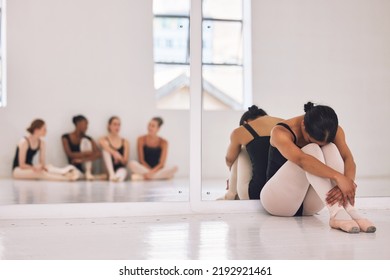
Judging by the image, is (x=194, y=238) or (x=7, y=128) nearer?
(x=194, y=238)

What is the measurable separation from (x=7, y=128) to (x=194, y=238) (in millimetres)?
5208

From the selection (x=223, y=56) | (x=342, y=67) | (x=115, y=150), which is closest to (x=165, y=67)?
(x=223, y=56)

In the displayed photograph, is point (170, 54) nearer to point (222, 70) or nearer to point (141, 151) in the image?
point (222, 70)

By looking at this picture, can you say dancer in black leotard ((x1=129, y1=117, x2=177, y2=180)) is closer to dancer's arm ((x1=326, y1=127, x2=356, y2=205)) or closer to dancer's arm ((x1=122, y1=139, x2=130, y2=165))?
dancer's arm ((x1=122, y1=139, x2=130, y2=165))

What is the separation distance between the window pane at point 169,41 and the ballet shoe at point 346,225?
513cm

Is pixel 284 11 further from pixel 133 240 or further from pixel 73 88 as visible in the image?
pixel 73 88

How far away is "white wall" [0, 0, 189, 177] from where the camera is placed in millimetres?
6887

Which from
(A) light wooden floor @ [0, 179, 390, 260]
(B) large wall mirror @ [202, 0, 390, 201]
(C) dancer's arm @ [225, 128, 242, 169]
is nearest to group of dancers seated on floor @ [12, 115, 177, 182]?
(B) large wall mirror @ [202, 0, 390, 201]

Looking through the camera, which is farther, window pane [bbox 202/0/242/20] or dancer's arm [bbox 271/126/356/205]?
window pane [bbox 202/0/242/20]

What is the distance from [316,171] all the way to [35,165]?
16.5 ft

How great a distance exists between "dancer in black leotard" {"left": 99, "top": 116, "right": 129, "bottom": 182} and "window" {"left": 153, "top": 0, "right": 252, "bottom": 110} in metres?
0.71

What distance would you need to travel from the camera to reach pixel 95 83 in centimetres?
700
